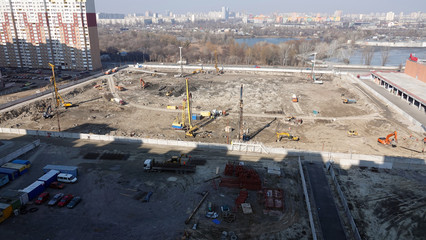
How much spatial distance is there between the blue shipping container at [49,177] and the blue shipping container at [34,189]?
1.09ft

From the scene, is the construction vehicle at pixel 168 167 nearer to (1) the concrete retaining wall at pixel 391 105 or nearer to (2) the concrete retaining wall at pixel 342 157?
(2) the concrete retaining wall at pixel 342 157

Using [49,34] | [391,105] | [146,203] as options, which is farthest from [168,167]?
[49,34]

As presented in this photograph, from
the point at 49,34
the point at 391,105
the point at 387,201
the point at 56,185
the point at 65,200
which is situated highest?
the point at 49,34

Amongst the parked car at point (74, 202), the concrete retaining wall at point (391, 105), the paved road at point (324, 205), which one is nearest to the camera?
the paved road at point (324, 205)

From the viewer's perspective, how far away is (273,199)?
57.8ft

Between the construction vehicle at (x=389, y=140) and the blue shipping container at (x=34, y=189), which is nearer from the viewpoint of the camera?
the blue shipping container at (x=34, y=189)

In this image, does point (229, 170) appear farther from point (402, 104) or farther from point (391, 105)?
point (402, 104)

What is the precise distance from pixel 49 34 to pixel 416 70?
7021cm

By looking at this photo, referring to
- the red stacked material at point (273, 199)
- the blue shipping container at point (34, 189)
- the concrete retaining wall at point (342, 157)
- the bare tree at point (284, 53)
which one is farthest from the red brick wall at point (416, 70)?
the blue shipping container at point (34, 189)

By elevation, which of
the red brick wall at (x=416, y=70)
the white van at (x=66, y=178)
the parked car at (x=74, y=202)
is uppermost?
the red brick wall at (x=416, y=70)

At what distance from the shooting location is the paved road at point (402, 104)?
3369 cm

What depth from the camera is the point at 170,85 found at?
50.2m

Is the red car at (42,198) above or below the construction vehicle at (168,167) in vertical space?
below

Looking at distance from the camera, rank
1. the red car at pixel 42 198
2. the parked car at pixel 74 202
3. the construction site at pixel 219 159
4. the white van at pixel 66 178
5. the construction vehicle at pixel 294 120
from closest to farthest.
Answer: the construction site at pixel 219 159
the parked car at pixel 74 202
the red car at pixel 42 198
the white van at pixel 66 178
the construction vehicle at pixel 294 120
